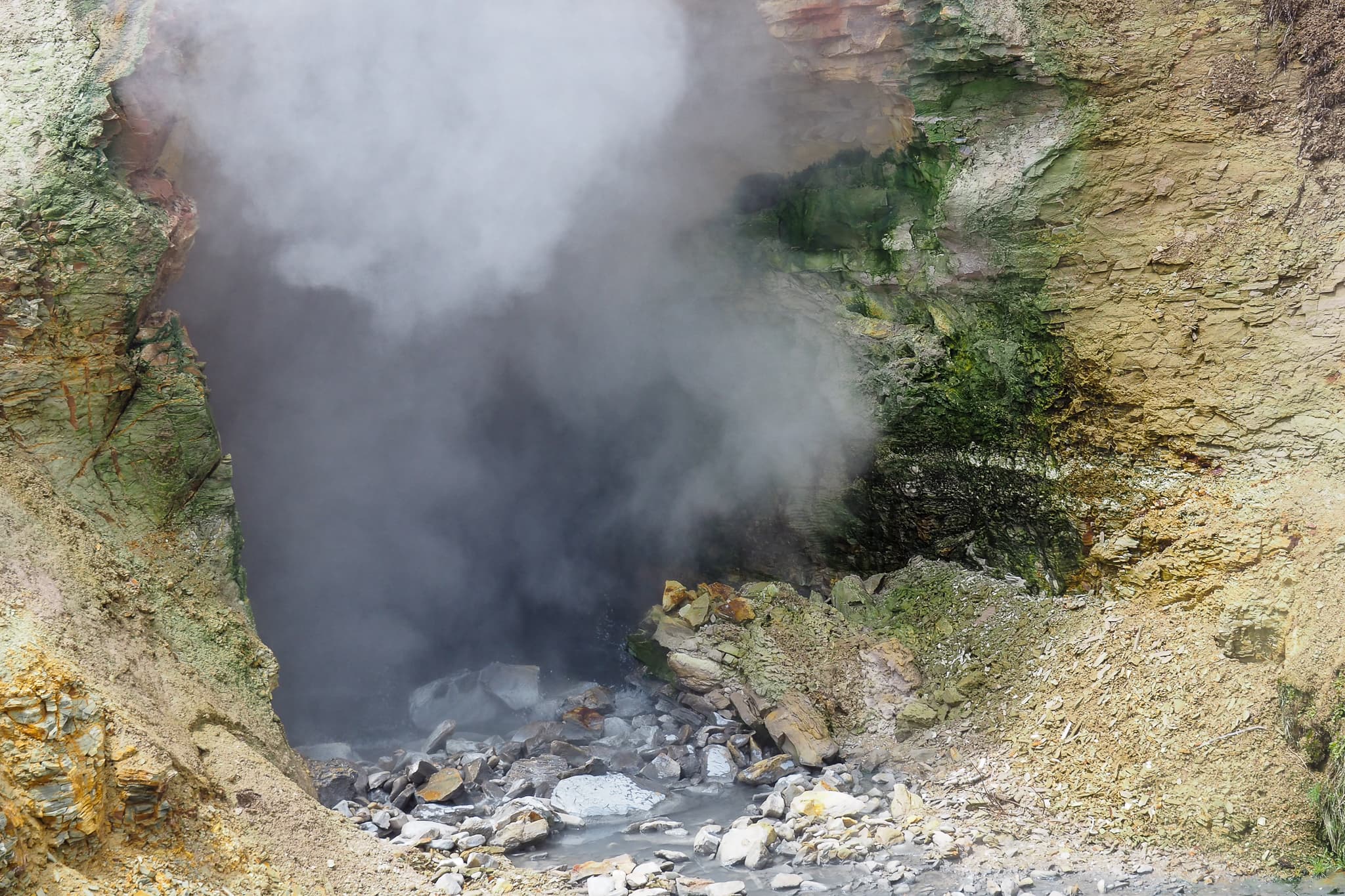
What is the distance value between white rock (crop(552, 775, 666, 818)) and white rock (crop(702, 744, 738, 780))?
37 centimetres

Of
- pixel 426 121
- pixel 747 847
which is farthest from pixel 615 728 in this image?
pixel 426 121

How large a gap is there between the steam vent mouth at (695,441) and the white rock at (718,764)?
0.03 metres

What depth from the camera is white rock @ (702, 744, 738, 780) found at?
5.64 meters

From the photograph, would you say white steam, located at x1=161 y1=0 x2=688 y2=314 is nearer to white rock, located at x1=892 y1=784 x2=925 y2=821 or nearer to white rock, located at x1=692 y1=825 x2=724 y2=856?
white rock, located at x1=692 y1=825 x2=724 y2=856

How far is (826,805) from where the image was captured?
189 inches

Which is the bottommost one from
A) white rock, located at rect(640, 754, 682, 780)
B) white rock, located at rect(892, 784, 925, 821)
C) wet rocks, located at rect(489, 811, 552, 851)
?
white rock, located at rect(892, 784, 925, 821)

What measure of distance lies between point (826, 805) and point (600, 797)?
131cm

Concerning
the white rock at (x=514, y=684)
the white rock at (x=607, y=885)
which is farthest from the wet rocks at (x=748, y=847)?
the white rock at (x=514, y=684)

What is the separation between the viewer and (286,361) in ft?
24.5

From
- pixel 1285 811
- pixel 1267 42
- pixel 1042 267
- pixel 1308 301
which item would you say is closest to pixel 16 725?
pixel 1285 811

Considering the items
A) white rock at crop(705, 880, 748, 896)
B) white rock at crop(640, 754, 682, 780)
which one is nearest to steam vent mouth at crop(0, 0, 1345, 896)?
white rock at crop(640, 754, 682, 780)

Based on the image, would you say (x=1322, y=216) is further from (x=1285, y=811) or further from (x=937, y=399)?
(x=1285, y=811)

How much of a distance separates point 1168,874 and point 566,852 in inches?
106

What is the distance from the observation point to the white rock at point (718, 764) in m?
5.64
